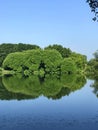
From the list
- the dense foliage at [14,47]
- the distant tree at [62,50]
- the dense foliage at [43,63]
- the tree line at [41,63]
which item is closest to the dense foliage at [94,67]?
the tree line at [41,63]

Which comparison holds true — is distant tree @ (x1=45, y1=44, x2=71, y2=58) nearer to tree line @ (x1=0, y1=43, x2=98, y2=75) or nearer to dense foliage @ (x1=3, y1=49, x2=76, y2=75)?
tree line @ (x1=0, y1=43, x2=98, y2=75)

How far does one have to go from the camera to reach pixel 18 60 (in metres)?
84.7

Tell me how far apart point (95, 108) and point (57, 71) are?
199ft

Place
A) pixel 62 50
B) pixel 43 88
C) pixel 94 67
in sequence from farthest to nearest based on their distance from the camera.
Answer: pixel 62 50
pixel 94 67
pixel 43 88

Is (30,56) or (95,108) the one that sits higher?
(30,56)

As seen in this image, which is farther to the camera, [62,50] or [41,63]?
[62,50]

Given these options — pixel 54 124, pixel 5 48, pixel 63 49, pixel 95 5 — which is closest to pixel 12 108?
pixel 54 124

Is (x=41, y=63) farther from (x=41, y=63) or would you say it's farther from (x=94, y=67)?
(x=94, y=67)

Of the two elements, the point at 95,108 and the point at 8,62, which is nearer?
the point at 95,108

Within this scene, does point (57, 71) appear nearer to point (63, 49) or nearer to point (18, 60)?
point (18, 60)

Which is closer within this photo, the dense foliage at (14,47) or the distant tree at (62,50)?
the distant tree at (62,50)

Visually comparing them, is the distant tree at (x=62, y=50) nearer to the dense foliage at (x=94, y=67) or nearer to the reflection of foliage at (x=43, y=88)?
the dense foliage at (x=94, y=67)

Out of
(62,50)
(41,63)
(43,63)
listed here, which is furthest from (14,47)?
(43,63)

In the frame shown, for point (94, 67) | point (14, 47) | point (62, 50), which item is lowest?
point (94, 67)
